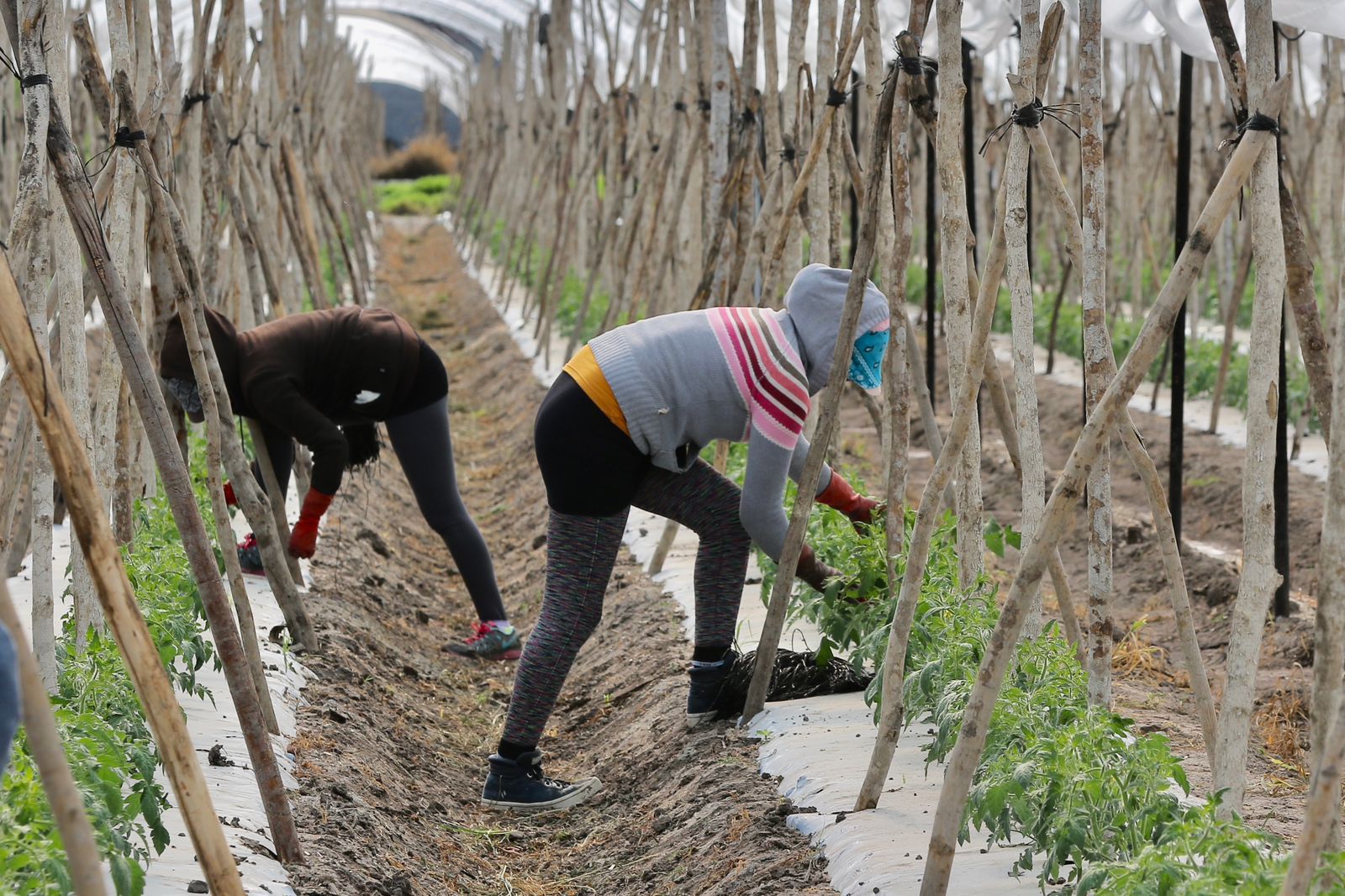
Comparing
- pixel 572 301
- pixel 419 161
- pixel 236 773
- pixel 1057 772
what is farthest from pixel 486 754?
pixel 419 161

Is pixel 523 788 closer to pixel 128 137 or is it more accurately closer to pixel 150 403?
pixel 150 403

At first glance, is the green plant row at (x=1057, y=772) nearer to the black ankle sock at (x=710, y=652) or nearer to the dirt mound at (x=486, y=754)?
the black ankle sock at (x=710, y=652)

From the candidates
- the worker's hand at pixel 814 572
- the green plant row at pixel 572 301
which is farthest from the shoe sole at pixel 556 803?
the green plant row at pixel 572 301

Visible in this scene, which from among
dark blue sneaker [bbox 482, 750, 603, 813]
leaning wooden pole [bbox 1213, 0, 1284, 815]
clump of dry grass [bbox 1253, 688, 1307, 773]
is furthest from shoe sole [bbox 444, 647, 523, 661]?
leaning wooden pole [bbox 1213, 0, 1284, 815]

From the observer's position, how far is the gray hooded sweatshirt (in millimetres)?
3086

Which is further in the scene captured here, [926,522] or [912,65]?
[912,65]

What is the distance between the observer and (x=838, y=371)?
10.2 feet

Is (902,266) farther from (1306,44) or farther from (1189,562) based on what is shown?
(1306,44)

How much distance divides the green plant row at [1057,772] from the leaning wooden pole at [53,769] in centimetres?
136

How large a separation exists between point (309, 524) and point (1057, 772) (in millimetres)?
2713

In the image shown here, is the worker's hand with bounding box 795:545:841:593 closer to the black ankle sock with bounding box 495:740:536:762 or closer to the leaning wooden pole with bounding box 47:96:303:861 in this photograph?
the black ankle sock with bounding box 495:740:536:762

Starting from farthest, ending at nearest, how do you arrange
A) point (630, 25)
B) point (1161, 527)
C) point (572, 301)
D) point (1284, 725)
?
point (630, 25), point (572, 301), point (1284, 725), point (1161, 527)

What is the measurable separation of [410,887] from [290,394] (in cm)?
168

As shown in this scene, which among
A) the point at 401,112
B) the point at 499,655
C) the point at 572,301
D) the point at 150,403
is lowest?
the point at 499,655
